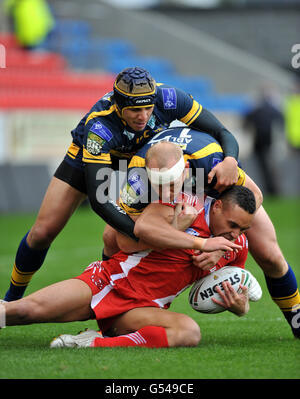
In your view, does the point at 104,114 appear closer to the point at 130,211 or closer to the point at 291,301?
the point at 130,211

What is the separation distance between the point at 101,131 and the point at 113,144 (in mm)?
150

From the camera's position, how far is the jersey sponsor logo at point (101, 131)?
5.85 metres

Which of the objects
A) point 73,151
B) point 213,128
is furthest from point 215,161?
point 73,151

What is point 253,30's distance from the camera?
26.3 metres

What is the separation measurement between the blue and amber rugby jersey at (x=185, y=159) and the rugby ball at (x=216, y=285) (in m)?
0.57

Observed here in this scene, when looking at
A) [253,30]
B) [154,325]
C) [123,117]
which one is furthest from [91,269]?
[253,30]

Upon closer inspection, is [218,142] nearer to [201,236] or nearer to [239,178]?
[239,178]

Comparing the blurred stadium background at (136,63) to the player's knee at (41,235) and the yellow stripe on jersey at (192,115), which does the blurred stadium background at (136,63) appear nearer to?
the player's knee at (41,235)

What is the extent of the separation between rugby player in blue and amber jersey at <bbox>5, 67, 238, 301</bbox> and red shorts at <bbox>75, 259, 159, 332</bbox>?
414 millimetres

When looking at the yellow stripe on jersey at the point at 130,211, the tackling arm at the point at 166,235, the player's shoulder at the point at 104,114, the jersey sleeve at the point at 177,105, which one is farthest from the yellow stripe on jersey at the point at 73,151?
the tackling arm at the point at 166,235

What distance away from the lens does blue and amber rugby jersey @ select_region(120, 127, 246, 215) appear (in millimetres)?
5637

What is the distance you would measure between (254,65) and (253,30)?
380cm

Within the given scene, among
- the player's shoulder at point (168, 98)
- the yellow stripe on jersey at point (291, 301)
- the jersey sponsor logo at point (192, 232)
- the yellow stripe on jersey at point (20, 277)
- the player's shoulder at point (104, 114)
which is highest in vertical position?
the player's shoulder at point (168, 98)

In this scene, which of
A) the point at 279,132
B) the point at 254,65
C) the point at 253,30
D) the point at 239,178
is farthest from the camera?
the point at 253,30
